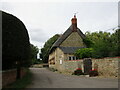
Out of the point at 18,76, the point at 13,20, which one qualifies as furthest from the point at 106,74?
the point at 13,20

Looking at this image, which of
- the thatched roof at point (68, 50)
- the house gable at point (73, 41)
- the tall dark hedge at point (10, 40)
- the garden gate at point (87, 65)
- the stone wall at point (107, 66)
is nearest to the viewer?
the tall dark hedge at point (10, 40)

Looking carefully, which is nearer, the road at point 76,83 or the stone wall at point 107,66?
the road at point 76,83

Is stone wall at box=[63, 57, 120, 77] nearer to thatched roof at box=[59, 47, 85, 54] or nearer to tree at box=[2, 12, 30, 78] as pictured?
tree at box=[2, 12, 30, 78]

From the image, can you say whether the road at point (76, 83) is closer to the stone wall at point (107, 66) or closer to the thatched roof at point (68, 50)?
the stone wall at point (107, 66)

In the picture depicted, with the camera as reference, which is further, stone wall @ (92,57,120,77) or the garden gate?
the garden gate

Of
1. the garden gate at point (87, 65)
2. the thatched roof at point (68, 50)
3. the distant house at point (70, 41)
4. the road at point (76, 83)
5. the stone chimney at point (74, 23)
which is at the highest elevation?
the stone chimney at point (74, 23)

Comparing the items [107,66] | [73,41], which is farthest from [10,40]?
[73,41]

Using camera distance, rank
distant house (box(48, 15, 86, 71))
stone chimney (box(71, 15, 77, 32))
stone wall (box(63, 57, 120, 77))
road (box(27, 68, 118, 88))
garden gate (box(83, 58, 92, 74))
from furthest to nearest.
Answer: stone chimney (box(71, 15, 77, 32)) < distant house (box(48, 15, 86, 71)) < garden gate (box(83, 58, 92, 74)) < stone wall (box(63, 57, 120, 77)) < road (box(27, 68, 118, 88))

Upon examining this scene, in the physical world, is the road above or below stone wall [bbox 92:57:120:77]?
below

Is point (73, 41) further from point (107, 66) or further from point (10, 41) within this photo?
point (10, 41)

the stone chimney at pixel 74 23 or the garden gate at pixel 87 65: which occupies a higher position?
the stone chimney at pixel 74 23

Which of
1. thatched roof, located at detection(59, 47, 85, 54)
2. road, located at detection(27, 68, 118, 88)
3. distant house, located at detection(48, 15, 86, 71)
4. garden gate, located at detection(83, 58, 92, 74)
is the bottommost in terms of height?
road, located at detection(27, 68, 118, 88)

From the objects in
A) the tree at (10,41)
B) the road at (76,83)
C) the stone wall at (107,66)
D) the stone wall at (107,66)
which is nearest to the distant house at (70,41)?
the stone wall at (107,66)

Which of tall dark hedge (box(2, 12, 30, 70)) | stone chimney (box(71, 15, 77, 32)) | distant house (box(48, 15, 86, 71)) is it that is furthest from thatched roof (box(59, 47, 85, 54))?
tall dark hedge (box(2, 12, 30, 70))
